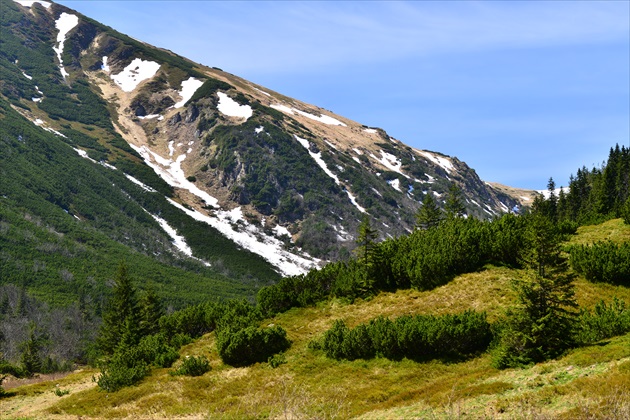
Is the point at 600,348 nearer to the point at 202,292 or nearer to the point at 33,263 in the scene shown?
the point at 202,292

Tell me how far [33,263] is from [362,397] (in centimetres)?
15412

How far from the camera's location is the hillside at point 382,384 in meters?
17.2

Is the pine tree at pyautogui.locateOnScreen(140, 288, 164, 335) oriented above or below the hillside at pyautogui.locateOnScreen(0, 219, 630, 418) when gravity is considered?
below

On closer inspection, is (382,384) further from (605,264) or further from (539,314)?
(605,264)

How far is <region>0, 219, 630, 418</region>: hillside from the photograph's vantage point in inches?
678

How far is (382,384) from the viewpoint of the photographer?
2658 centimetres

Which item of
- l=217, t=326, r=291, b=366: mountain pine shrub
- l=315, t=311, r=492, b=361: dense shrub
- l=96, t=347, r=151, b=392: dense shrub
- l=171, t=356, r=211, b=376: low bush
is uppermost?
l=315, t=311, r=492, b=361: dense shrub

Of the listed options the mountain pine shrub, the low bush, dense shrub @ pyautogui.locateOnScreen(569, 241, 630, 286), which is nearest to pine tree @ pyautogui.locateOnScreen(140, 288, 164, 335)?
the low bush

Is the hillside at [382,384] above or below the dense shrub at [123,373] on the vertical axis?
above

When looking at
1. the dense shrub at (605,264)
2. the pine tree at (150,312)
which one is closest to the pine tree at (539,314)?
the dense shrub at (605,264)

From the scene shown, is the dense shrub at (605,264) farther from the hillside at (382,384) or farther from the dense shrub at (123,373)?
the dense shrub at (123,373)

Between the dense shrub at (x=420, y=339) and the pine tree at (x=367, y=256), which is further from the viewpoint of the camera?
the pine tree at (x=367, y=256)

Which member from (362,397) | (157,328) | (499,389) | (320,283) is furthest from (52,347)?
(499,389)

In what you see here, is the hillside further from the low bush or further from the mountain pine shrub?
the mountain pine shrub
